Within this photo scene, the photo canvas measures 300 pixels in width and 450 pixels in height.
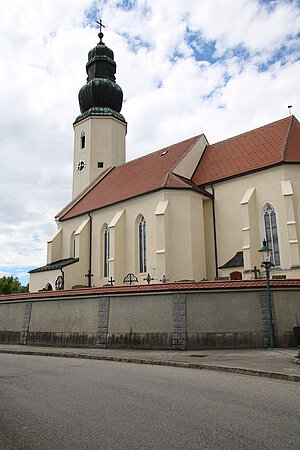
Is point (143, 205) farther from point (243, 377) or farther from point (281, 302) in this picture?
point (243, 377)

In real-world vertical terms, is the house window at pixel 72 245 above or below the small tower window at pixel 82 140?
below

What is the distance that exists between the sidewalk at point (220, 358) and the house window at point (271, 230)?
329 inches

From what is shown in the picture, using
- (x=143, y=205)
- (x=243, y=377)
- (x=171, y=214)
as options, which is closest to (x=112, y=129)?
(x=143, y=205)

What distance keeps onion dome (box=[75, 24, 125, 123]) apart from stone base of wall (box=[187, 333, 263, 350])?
25.7 m

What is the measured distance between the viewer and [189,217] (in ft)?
75.5

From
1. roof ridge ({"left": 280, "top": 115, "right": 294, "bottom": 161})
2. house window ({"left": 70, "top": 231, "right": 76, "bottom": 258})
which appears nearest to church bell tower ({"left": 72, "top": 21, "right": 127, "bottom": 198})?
house window ({"left": 70, "top": 231, "right": 76, "bottom": 258})

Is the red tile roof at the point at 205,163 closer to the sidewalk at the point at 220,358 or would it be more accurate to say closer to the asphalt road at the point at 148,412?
the sidewalk at the point at 220,358

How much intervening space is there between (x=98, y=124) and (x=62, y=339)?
74.9 feet

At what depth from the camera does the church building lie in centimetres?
2100

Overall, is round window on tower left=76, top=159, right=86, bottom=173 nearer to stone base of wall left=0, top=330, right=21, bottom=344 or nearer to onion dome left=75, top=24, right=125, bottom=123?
onion dome left=75, top=24, right=125, bottom=123

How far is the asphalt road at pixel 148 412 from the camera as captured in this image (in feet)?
14.2

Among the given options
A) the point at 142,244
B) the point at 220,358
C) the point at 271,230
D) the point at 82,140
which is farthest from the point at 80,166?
the point at 220,358

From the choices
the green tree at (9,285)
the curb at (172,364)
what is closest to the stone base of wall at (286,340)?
the curb at (172,364)

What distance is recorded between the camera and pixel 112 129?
115ft
